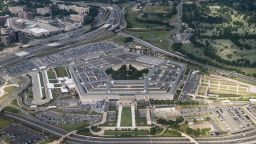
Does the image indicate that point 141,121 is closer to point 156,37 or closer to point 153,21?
point 156,37

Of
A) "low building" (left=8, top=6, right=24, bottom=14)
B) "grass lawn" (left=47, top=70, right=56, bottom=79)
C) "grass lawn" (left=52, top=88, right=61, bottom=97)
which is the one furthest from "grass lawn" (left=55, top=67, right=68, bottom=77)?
"low building" (left=8, top=6, right=24, bottom=14)

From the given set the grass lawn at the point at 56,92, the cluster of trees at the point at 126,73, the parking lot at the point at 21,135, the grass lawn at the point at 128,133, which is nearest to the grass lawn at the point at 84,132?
the grass lawn at the point at 128,133

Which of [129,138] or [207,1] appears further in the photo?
[207,1]

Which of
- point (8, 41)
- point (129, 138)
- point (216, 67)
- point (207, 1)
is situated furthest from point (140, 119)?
point (207, 1)

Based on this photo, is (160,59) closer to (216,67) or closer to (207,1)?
(216,67)

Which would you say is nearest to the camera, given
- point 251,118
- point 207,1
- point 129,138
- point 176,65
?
point 129,138

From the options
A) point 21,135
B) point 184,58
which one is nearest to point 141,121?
point 21,135
